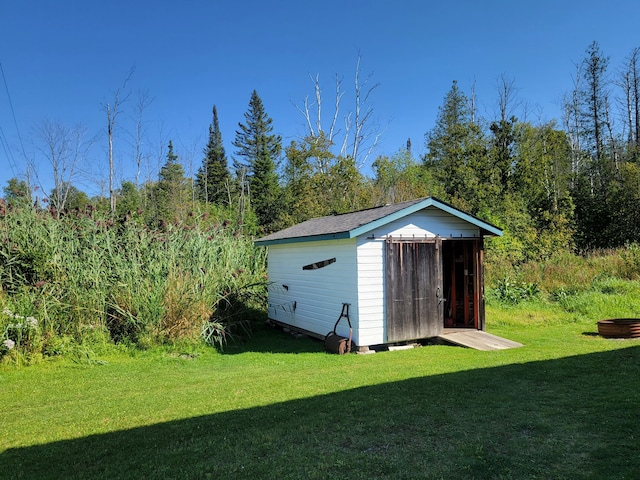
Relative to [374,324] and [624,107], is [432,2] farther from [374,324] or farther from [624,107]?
[624,107]

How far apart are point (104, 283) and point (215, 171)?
26.1 meters

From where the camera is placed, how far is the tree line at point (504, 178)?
1855 cm

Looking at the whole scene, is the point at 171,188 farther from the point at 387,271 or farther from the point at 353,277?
the point at 387,271

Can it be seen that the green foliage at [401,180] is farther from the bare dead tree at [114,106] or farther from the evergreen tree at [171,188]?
the bare dead tree at [114,106]

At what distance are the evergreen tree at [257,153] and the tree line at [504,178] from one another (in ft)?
5.56

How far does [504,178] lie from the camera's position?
67.5ft

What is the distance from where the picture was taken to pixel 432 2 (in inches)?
526

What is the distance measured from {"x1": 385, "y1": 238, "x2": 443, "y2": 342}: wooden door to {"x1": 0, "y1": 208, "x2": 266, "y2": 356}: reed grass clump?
339 centimetres

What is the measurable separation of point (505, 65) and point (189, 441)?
78.2 feet

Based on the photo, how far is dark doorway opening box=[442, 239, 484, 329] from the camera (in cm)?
880

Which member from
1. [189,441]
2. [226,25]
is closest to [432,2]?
[226,25]

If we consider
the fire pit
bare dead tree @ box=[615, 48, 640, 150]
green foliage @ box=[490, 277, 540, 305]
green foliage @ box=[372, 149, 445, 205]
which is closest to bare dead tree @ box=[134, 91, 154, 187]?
green foliage @ box=[372, 149, 445, 205]

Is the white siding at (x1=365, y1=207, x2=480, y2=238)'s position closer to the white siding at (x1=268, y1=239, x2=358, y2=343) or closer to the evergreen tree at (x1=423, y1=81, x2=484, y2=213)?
the white siding at (x1=268, y1=239, x2=358, y2=343)

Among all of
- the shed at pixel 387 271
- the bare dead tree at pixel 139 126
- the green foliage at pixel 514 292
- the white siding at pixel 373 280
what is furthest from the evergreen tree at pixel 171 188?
the green foliage at pixel 514 292
